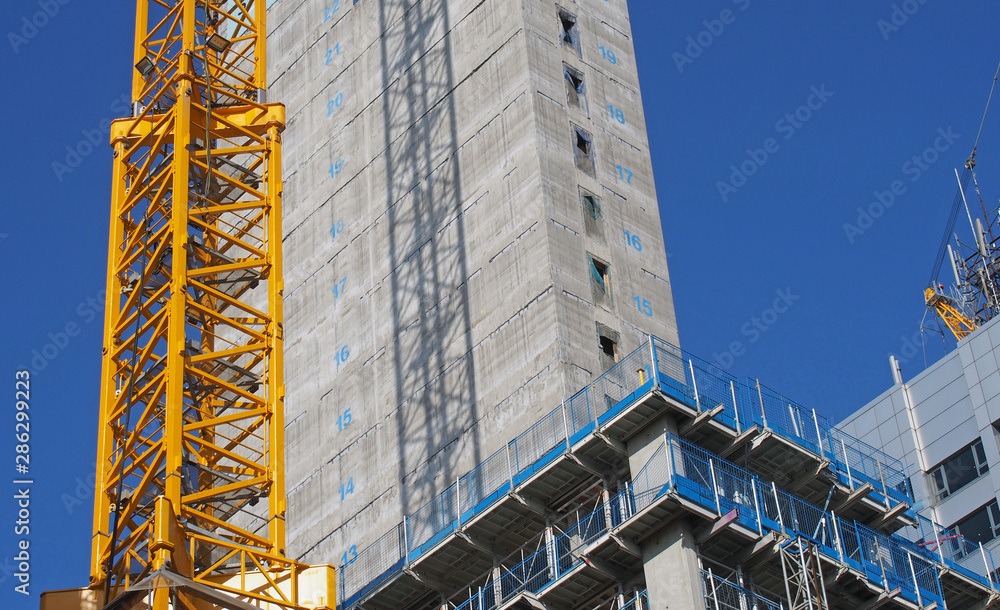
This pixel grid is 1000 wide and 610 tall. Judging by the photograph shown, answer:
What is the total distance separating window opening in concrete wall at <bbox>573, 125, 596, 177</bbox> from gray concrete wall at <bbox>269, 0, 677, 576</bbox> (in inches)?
19.2

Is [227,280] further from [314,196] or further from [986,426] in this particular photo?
[986,426]

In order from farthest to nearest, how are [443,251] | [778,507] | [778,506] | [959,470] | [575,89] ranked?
[959,470] < [575,89] < [443,251] < [778,506] < [778,507]

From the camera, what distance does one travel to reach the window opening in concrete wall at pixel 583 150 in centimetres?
6400

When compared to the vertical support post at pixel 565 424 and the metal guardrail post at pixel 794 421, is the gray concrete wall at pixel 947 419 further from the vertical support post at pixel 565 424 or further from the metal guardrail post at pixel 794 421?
the vertical support post at pixel 565 424

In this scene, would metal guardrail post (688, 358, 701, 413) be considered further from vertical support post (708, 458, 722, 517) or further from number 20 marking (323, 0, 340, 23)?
number 20 marking (323, 0, 340, 23)

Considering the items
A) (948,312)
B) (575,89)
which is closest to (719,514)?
(575,89)

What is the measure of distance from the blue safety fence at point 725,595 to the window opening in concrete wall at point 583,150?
22.1 metres

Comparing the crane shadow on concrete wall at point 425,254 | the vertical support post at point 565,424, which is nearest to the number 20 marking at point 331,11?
the crane shadow on concrete wall at point 425,254

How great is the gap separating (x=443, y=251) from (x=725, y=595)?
2298 centimetres

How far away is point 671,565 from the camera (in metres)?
45.7

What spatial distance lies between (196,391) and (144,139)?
1012cm

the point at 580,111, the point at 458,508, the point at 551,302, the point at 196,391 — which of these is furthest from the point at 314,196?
the point at 196,391

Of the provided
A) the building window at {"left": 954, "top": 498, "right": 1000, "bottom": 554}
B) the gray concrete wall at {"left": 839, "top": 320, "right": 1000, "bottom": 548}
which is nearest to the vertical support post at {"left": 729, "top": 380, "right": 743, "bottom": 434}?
the gray concrete wall at {"left": 839, "top": 320, "right": 1000, "bottom": 548}

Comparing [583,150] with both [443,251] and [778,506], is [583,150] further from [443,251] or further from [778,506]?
[778,506]
